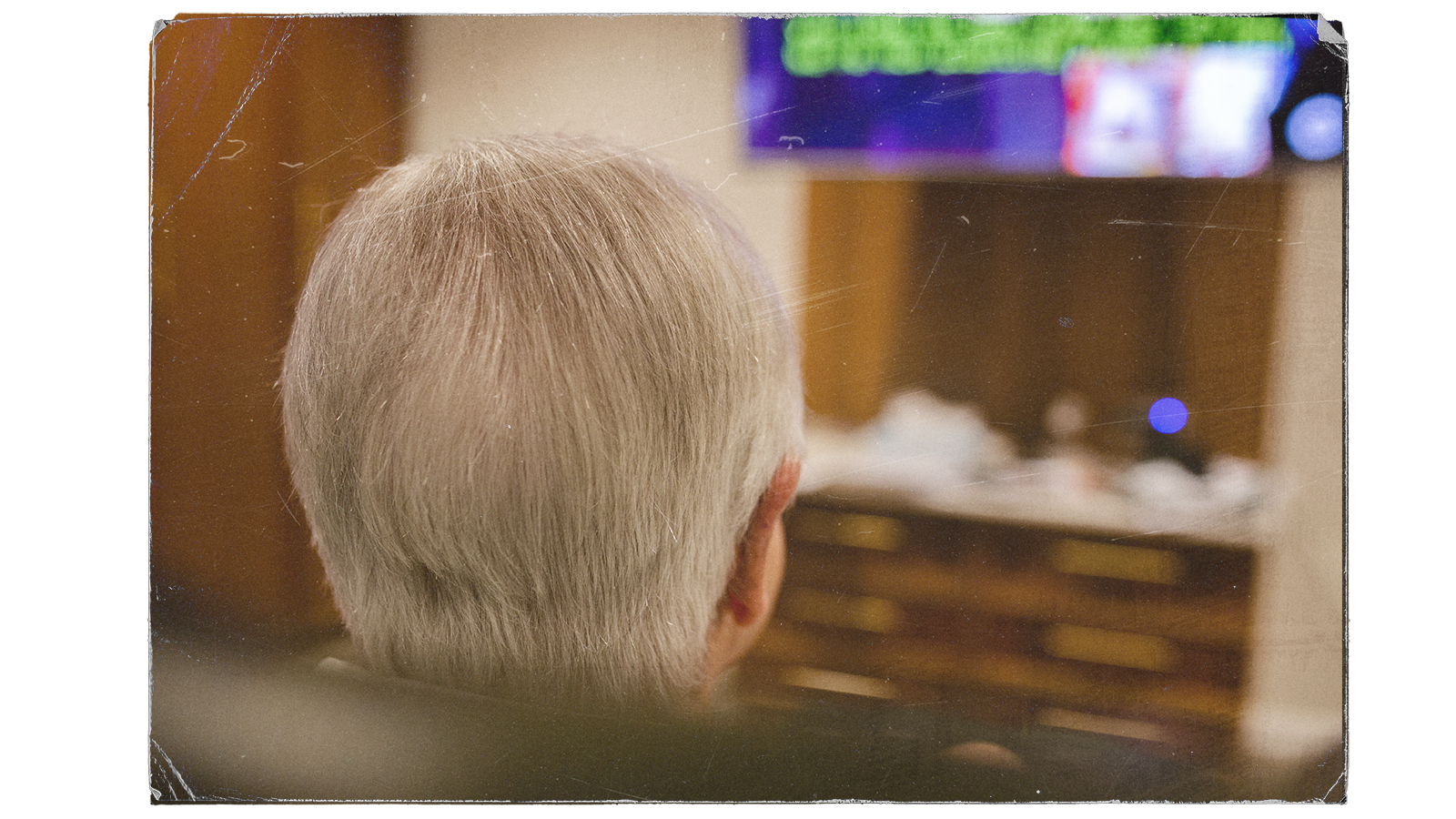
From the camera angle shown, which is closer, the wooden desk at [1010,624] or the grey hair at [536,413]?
the grey hair at [536,413]

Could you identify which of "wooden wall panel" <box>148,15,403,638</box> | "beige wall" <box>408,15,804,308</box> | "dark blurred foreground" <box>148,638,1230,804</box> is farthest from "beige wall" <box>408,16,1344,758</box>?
"dark blurred foreground" <box>148,638,1230,804</box>

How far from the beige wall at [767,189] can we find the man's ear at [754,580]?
0.29 metres

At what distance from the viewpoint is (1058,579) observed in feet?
4.14

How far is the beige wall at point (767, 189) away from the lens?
123cm

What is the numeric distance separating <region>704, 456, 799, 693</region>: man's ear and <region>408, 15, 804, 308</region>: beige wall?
290mm

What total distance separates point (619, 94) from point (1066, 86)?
0.64 meters

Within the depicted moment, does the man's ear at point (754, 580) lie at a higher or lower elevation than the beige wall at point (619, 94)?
lower

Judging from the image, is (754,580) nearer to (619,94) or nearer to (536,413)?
(536,413)

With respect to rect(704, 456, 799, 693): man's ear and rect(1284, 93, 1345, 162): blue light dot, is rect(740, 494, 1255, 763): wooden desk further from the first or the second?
rect(1284, 93, 1345, 162): blue light dot

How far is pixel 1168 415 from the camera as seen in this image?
4.13 ft

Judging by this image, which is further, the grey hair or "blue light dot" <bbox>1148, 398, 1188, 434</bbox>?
"blue light dot" <bbox>1148, 398, 1188, 434</bbox>

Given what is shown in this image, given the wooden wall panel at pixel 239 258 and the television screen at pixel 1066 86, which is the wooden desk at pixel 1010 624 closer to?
the television screen at pixel 1066 86

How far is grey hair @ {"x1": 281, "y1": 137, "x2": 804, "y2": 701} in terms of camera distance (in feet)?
3.64

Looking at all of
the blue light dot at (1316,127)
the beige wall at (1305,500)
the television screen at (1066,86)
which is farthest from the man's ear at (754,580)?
the blue light dot at (1316,127)
